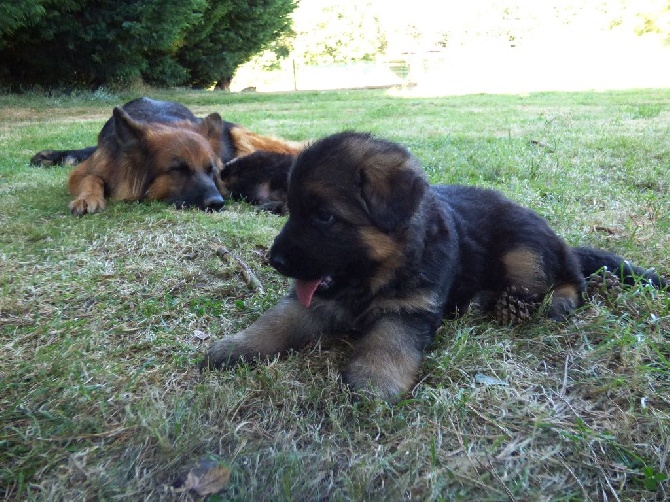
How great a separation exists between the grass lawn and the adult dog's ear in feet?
2.23

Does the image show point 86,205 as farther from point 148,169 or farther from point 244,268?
point 244,268

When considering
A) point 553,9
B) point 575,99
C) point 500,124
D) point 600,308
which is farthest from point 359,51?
point 600,308

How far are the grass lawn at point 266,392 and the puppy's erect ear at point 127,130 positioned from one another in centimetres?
126

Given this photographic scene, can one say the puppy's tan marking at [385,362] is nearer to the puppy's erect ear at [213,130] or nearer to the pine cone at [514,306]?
the pine cone at [514,306]

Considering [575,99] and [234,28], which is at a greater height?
[234,28]

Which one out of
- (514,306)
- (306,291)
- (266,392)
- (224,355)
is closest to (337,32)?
(514,306)

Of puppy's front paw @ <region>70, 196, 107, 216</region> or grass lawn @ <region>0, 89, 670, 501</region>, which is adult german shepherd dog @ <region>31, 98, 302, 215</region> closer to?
puppy's front paw @ <region>70, 196, 107, 216</region>

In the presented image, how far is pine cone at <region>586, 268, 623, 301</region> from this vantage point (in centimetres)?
336

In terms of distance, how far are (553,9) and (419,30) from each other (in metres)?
11.3

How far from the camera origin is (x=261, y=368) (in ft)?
8.38

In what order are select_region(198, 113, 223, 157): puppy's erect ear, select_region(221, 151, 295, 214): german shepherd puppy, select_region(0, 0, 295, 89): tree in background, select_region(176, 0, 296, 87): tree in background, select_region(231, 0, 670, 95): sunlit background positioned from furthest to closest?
select_region(231, 0, 670, 95): sunlit background, select_region(176, 0, 296, 87): tree in background, select_region(0, 0, 295, 89): tree in background, select_region(198, 113, 223, 157): puppy's erect ear, select_region(221, 151, 295, 214): german shepherd puppy

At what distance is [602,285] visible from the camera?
11.0ft

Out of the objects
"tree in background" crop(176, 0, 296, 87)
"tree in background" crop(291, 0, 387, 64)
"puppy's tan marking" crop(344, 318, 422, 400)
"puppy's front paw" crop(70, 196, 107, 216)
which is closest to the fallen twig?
"puppy's tan marking" crop(344, 318, 422, 400)

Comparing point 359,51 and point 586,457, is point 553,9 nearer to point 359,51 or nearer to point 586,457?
point 359,51
